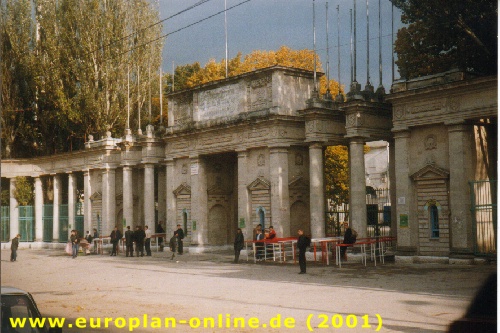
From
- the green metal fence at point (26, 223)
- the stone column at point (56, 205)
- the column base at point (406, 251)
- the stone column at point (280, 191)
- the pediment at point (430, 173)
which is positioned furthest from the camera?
the green metal fence at point (26, 223)

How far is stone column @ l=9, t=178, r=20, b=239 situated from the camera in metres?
38.2

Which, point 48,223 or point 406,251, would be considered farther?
point 48,223

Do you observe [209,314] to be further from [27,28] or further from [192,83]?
[192,83]

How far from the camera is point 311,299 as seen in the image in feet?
43.3

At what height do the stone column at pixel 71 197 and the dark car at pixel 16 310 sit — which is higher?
the stone column at pixel 71 197

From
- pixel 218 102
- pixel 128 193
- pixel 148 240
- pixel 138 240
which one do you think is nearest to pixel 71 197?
pixel 128 193

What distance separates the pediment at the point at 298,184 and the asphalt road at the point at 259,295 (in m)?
4.65

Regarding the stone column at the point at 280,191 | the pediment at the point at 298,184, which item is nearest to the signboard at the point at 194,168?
the stone column at the point at 280,191

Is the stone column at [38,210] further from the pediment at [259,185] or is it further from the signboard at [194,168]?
the pediment at [259,185]

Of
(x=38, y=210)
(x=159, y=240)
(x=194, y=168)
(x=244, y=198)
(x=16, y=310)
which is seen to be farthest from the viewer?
(x=38, y=210)

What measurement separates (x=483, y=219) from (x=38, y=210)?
1142 inches

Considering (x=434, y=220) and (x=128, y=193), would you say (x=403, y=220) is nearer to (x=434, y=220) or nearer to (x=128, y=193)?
(x=434, y=220)

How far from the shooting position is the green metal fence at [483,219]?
18.6 metres

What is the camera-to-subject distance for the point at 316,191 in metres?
24.5
